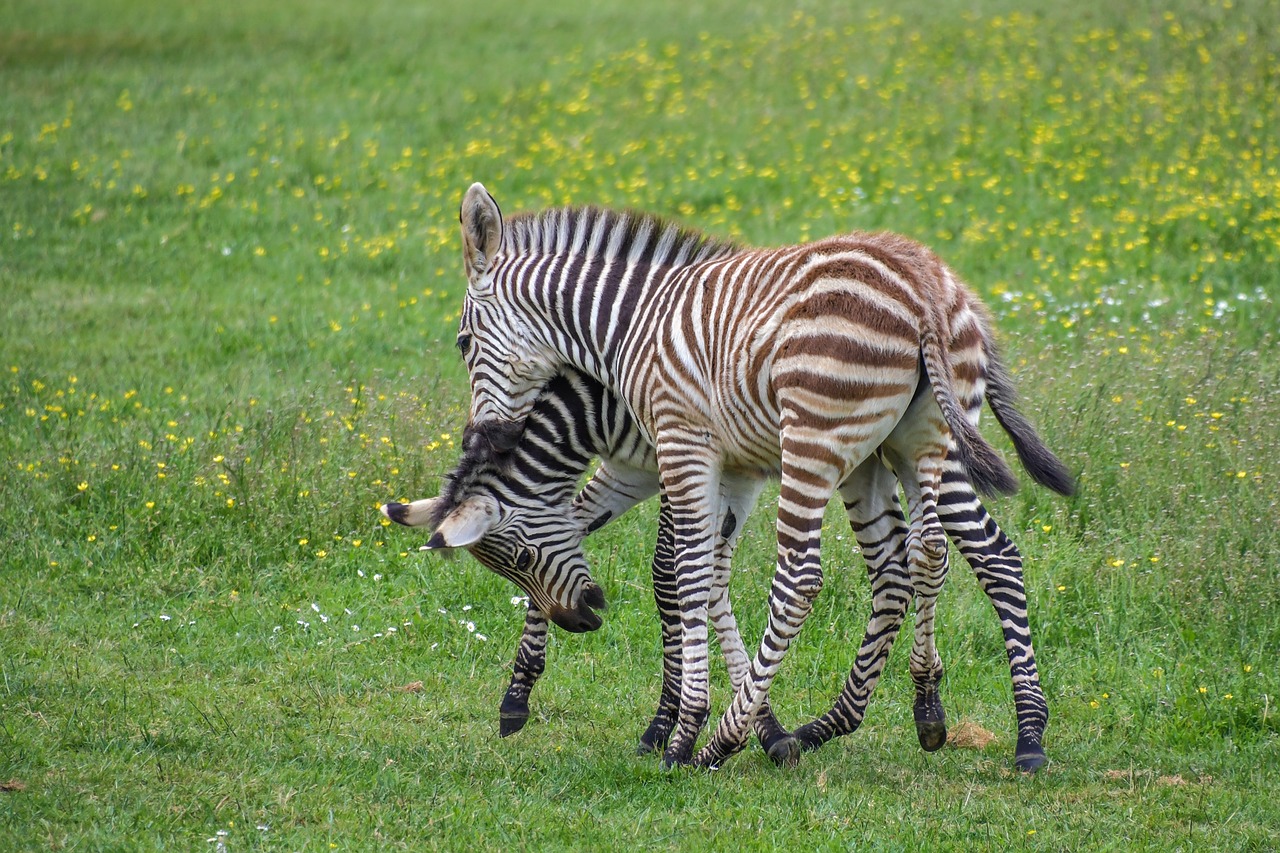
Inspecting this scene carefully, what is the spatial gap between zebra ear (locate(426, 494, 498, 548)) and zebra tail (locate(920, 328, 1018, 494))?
2.24m

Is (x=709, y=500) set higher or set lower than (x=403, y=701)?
higher

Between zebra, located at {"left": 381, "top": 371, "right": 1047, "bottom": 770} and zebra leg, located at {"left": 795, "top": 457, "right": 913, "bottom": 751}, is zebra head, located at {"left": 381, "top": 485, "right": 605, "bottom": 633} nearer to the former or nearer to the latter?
zebra, located at {"left": 381, "top": 371, "right": 1047, "bottom": 770}

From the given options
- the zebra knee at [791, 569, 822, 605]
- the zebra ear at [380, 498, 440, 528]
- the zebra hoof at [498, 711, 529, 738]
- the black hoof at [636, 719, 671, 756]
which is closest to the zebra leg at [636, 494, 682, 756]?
the black hoof at [636, 719, 671, 756]

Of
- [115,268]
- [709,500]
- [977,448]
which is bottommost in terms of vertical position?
[115,268]

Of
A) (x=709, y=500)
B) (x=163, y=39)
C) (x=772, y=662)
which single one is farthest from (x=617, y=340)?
(x=163, y=39)

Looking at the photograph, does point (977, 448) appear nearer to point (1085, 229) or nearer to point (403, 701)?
point (403, 701)

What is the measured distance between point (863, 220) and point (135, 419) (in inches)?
320

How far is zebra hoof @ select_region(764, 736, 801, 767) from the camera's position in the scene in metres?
6.12

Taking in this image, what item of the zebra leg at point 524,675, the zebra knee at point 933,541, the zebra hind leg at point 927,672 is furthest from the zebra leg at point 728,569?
the zebra knee at point 933,541

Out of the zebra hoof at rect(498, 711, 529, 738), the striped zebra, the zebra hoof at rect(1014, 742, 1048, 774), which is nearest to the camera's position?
the striped zebra

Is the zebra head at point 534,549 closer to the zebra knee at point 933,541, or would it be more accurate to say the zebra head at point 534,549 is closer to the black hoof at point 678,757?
the black hoof at point 678,757

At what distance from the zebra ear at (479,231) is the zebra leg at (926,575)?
8.07 ft

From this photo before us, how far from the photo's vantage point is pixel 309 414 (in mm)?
9805

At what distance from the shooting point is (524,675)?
6.60 m
